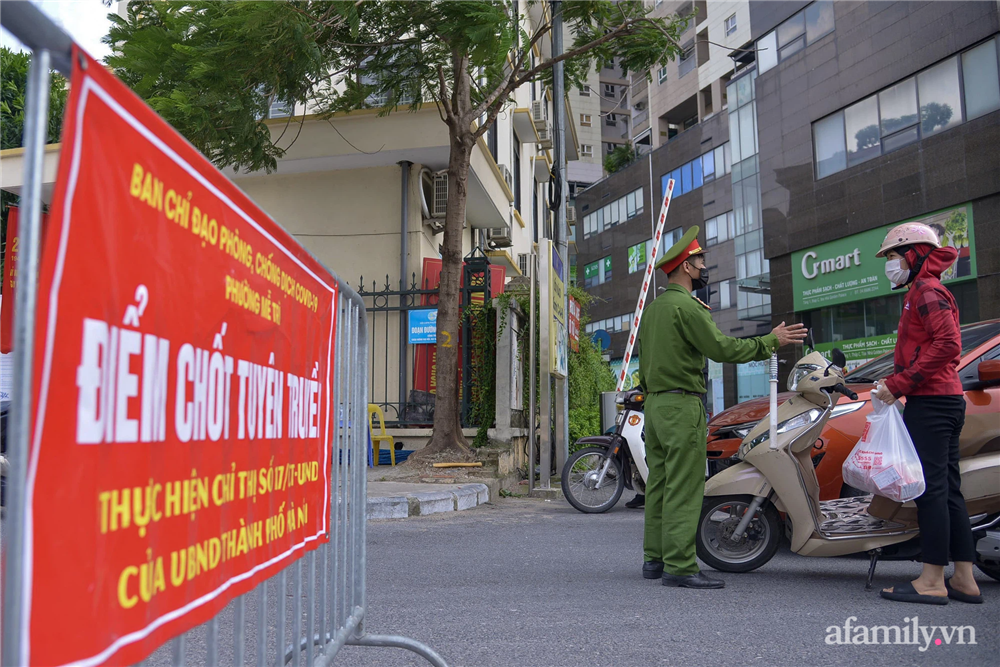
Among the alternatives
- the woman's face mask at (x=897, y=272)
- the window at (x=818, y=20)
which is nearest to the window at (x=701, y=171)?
the window at (x=818, y=20)

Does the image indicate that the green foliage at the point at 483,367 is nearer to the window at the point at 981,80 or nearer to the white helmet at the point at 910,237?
the white helmet at the point at 910,237

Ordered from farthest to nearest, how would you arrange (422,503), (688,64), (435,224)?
(688,64)
(435,224)
(422,503)

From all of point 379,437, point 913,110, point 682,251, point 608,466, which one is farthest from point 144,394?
point 913,110

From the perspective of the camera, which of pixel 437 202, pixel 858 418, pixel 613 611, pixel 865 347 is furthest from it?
pixel 865 347

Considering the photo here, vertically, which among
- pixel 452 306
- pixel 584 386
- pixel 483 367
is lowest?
pixel 584 386

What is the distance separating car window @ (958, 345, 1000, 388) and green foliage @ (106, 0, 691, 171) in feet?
18.3

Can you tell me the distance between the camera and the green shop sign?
22219 millimetres

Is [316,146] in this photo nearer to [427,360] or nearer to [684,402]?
[427,360]

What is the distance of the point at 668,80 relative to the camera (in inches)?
2085

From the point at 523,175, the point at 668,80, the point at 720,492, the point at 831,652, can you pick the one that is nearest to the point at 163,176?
the point at 831,652

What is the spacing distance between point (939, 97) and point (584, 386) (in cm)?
1501

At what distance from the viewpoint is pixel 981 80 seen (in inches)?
859

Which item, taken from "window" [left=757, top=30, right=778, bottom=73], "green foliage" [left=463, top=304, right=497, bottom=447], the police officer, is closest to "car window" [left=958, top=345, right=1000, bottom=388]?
the police officer

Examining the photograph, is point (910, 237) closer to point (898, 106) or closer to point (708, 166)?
point (898, 106)
